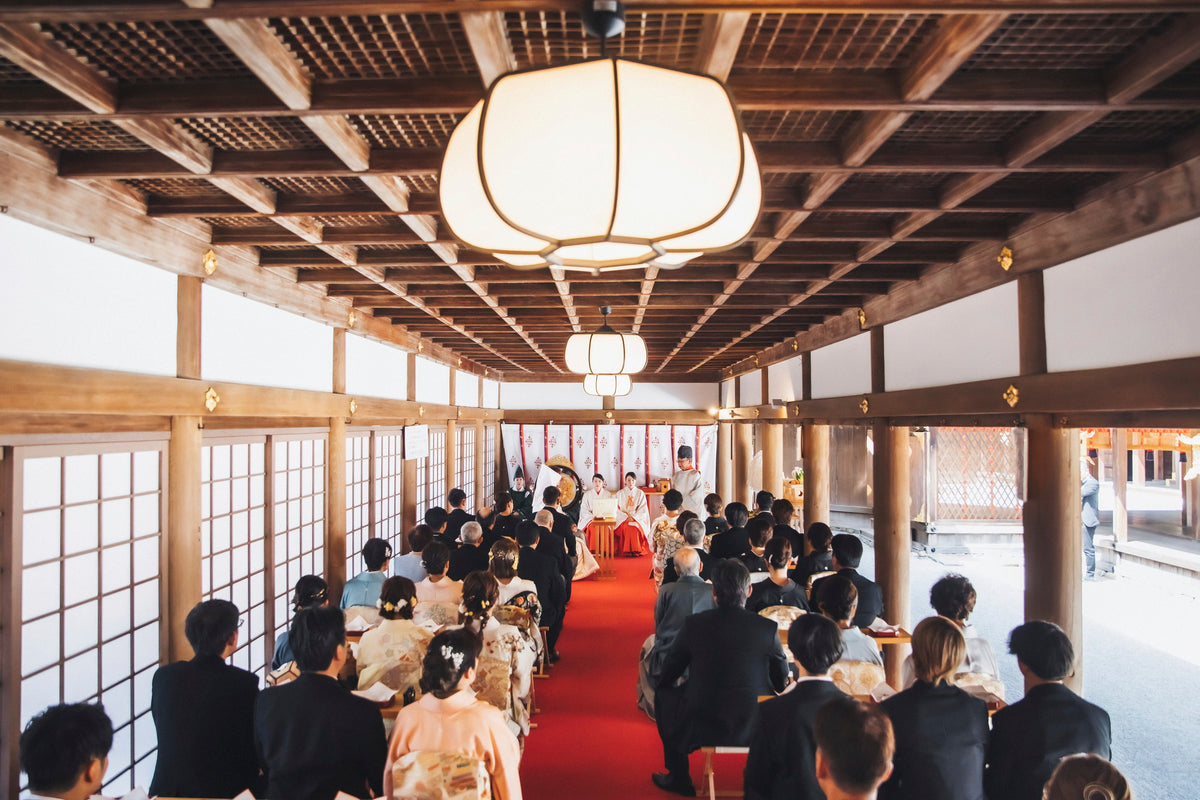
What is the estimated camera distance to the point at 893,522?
5.80 m

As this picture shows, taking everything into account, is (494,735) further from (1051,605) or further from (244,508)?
(244,508)

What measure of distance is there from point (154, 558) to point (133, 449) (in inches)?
28.4

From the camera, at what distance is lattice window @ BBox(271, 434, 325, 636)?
218 inches

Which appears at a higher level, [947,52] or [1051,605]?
[947,52]

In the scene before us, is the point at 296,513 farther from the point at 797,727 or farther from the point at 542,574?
the point at 797,727

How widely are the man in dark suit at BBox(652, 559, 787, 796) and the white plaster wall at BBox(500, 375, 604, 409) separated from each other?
1126 cm

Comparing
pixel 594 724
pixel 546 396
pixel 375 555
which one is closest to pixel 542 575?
pixel 594 724

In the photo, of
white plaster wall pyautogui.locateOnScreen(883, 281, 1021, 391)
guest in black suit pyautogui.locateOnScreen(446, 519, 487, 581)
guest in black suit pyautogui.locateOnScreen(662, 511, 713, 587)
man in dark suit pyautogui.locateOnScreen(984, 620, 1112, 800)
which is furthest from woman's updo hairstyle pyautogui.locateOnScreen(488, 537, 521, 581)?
white plaster wall pyautogui.locateOnScreen(883, 281, 1021, 391)

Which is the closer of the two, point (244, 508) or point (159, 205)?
point (159, 205)

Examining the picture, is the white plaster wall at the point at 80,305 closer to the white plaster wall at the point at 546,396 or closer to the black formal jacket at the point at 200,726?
the black formal jacket at the point at 200,726

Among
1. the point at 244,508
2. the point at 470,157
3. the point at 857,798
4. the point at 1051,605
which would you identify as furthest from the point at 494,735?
the point at 244,508

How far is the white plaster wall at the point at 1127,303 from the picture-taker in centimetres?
268

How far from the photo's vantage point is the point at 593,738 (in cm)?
476

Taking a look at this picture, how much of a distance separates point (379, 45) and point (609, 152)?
1.10 meters
